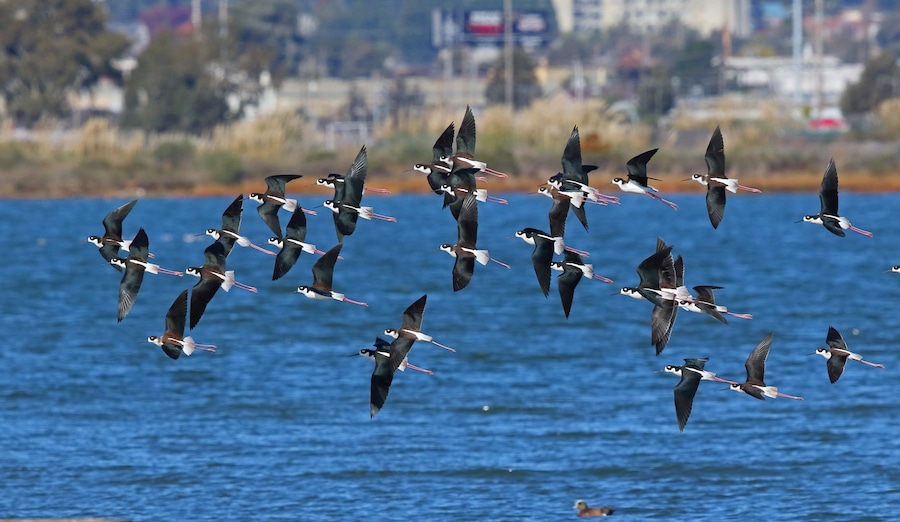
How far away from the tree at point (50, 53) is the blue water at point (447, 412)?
4697cm

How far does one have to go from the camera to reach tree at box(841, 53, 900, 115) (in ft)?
346

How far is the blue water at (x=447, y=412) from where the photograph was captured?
1006 inches

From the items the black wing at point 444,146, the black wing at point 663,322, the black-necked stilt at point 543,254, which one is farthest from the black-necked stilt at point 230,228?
the black wing at point 663,322

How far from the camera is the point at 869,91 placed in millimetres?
106500

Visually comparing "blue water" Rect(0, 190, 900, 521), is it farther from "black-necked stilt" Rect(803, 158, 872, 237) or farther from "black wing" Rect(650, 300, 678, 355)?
"black-necked stilt" Rect(803, 158, 872, 237)

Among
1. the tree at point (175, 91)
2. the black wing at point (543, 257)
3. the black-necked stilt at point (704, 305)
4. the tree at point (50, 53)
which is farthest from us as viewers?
the tree at point (50, 53)

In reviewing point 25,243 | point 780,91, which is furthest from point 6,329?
point 780,91

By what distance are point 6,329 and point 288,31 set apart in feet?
412

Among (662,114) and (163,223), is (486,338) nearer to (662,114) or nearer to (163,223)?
(163,223)

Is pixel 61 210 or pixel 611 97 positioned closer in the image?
pixel 61 210

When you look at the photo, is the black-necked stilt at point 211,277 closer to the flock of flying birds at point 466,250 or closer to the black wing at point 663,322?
the flock of flying birds at point 466,250

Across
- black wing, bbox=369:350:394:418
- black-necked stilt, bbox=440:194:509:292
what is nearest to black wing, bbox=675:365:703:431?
black-necked stilt, bbox=440:194:509:292

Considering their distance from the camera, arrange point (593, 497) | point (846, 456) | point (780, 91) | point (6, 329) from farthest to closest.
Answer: point (780, 91), point (6, 329), point (846, 456), point (593, 497)

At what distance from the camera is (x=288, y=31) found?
169625mm
